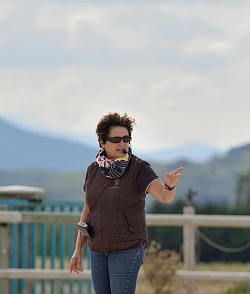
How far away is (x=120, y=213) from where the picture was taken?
820cm

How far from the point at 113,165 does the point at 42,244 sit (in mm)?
5756

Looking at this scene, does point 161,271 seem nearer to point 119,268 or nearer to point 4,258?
point 4,258

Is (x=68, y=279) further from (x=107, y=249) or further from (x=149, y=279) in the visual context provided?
(x=107, y=249)

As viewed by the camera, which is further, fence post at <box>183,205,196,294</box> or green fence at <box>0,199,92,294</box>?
green fence at <box>0,199,92,294</box>

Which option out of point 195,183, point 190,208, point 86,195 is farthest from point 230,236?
point 195,183

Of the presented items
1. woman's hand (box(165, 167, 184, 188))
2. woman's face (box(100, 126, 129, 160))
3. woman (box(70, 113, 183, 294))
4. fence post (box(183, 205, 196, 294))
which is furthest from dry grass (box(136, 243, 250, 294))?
woman's hand (box(165, 167, 184, 188))

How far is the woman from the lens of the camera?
819 centimetres

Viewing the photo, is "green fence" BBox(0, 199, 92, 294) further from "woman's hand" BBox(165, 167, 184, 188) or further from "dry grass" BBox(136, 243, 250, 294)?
"woman's hand" BBox(165, 167, 184, 188)

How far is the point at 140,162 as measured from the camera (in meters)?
8.27

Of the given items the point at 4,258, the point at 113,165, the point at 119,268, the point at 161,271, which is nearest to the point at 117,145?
the point at 113,165

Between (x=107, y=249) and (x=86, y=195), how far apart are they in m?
0.38

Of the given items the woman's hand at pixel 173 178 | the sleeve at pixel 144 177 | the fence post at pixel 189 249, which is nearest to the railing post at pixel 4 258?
the fence post at pixel 189 249

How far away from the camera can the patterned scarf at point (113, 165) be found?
8180mm

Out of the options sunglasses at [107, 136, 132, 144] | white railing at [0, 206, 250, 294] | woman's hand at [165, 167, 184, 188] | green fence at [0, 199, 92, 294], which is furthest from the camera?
green fence at [0, 199, 92, 294]
